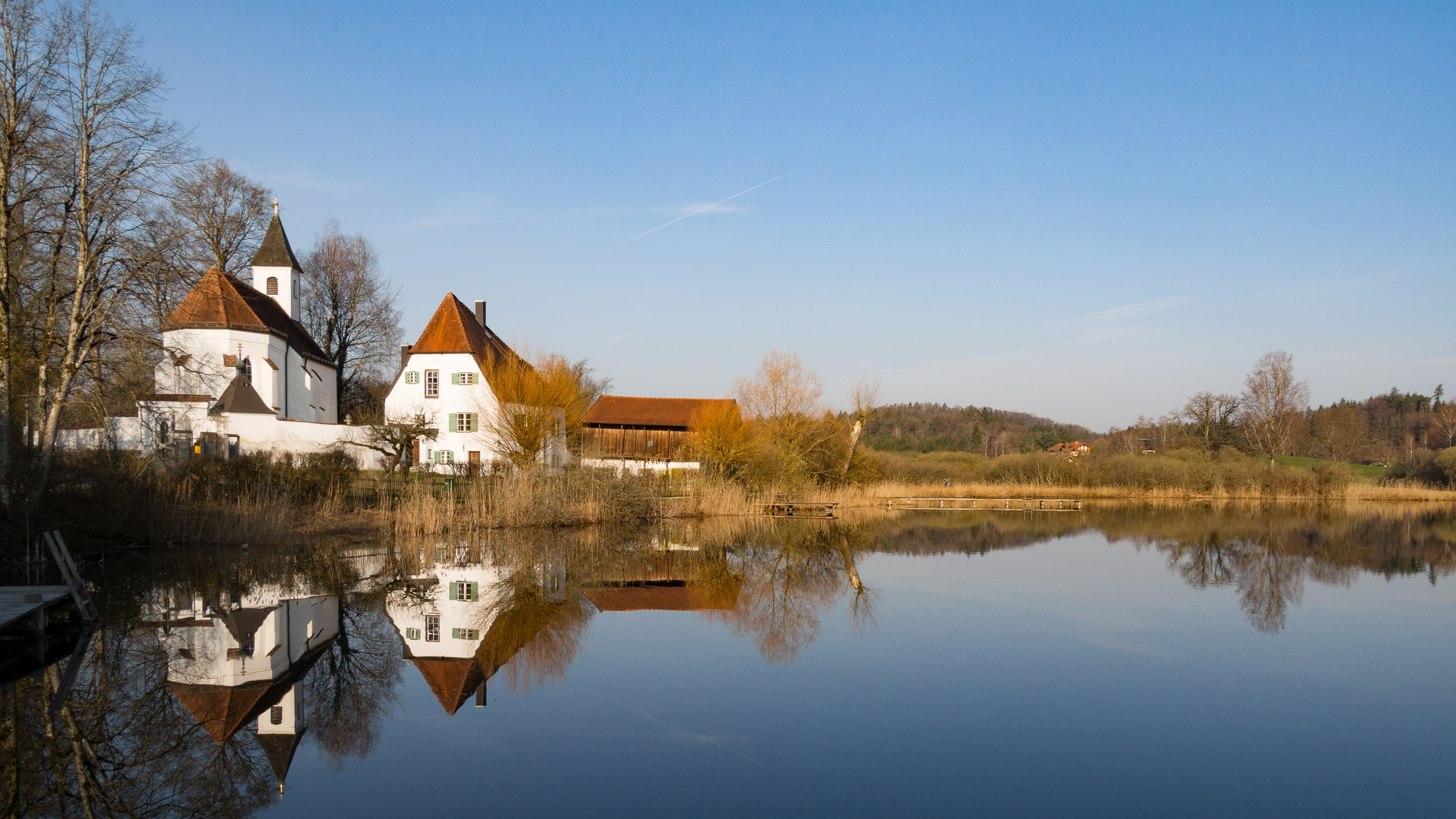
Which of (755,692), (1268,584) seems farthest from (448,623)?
(1268,584)

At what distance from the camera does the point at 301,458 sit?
2117 cm

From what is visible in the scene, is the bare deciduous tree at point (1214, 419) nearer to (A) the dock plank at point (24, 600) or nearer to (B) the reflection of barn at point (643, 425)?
(B) the reflection of barn at point (643, 425)

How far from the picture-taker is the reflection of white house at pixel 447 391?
116 ft

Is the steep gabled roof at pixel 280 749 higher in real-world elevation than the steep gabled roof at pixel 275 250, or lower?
lower

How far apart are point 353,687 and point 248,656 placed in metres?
1.66

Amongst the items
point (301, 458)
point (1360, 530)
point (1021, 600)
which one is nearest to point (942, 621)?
point (1021, 600)

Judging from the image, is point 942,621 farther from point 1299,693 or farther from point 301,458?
point 301,458

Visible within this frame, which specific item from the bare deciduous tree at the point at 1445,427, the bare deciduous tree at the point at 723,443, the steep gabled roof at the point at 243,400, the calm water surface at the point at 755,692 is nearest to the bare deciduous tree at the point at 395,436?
the steep gabled roof at the point at 243,400

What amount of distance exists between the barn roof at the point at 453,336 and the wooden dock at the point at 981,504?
17700 millimetres

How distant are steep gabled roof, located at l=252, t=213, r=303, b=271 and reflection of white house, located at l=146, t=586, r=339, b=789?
31.6m

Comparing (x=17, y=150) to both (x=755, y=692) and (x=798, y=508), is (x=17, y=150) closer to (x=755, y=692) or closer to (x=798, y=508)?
(x=755, y=692)

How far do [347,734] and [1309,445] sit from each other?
208ft

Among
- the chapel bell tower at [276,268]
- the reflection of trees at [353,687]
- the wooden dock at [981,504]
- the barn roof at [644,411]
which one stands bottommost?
the wooden dock at [981,504]

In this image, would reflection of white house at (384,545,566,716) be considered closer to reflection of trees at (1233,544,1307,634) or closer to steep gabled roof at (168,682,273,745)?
steep gabled roof at (168,682,273,745)
